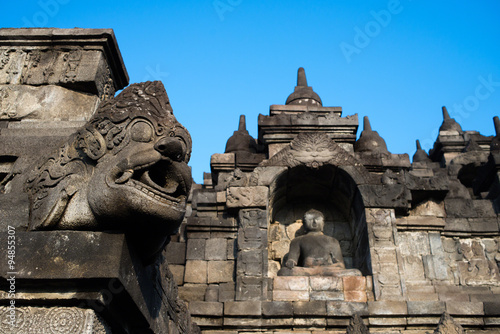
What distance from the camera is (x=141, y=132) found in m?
3.54

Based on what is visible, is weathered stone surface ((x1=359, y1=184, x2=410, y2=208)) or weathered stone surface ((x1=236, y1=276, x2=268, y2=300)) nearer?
weathered stone surface ((x1=236, y1=276, x2=268, y2=300))

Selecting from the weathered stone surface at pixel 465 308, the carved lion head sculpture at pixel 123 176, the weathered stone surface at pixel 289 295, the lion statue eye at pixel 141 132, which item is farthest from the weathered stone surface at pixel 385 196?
the lion statue eye at pixel 141 132

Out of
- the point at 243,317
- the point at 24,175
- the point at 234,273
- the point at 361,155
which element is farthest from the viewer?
the point at 361,155

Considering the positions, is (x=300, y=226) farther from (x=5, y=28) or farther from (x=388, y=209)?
(x=5, y=28)

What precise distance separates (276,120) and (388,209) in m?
2.87

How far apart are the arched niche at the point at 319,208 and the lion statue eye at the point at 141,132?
20.0 ft

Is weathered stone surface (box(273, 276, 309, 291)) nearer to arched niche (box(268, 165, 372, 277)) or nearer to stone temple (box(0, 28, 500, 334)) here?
stone temple (box(0, 28, 500, 334))

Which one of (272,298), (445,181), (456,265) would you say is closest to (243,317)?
(272,298)

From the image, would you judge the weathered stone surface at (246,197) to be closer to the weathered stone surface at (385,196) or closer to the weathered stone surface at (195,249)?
the weathered stone surface at (195,249)

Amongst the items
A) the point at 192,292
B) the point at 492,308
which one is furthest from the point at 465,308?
the point at 192,292

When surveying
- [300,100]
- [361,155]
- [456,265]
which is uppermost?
[300,100]

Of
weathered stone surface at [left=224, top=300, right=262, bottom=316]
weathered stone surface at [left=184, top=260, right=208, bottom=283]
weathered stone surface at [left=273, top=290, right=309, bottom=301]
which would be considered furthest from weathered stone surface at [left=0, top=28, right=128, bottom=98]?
weathered stone surface at [left=273, top=290, right=309, bottom=301]

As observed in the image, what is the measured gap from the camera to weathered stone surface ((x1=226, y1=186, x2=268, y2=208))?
29.8ft

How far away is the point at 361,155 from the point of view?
400 inches
